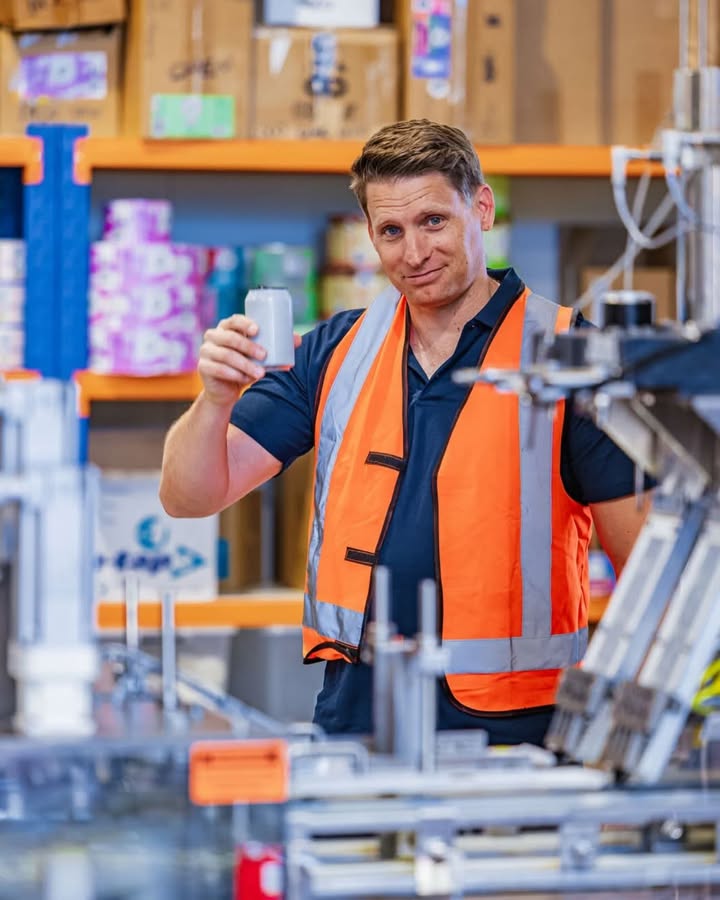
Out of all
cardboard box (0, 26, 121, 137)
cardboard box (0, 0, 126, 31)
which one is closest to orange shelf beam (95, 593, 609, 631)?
cardboard box (0, 26, 121, 137)

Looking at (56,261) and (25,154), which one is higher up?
(25,154)

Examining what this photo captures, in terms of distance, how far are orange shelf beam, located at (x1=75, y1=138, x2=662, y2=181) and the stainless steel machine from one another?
6.40 ft

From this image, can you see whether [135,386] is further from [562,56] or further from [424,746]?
[424,746]

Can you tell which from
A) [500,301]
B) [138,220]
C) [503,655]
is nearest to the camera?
[503,655]

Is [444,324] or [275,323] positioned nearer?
[275,323]

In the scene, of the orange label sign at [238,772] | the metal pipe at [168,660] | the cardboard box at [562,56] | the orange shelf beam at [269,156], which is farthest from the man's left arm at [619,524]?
the cardboard box at [562,56]

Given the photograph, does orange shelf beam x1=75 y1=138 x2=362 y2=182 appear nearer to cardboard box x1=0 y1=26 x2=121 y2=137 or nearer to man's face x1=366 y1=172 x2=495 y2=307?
→ cardboard box x1=0 y1=26 x2=121 y2=137

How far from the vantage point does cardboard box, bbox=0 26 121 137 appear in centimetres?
336

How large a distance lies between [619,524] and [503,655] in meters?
0.23

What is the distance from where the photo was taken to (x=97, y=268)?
10.8 ft

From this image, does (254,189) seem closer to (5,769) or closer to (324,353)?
(324,353)

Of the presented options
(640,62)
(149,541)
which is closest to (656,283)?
(640,62)

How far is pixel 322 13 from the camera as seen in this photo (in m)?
3.38

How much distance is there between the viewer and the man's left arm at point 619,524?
84.1 inches
